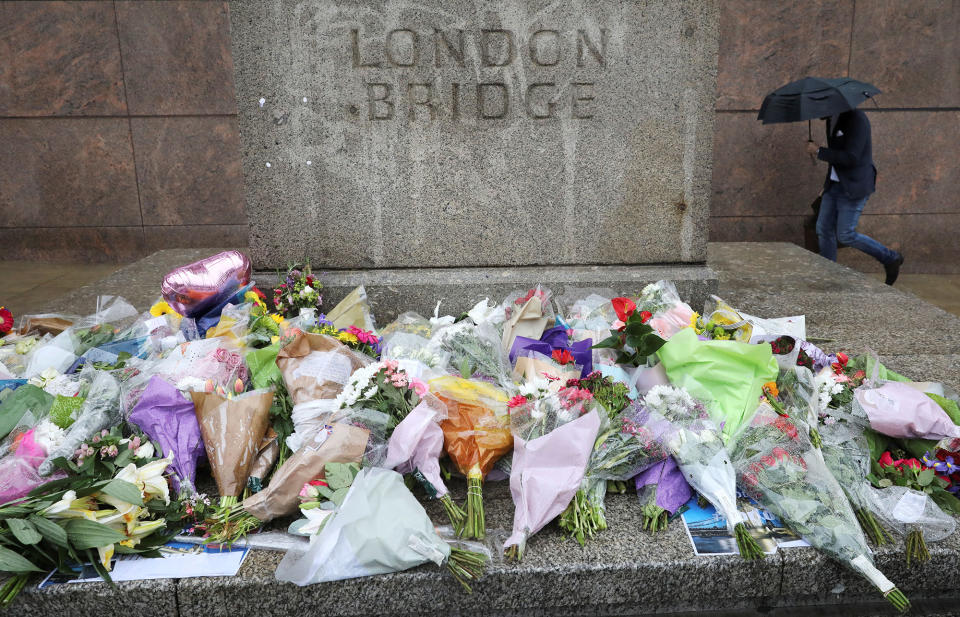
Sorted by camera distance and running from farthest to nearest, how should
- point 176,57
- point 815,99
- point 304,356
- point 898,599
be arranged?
1. point 176,57
2. point 815,99
3. point 304,356
4. point 898,599

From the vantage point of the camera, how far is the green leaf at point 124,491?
185cm

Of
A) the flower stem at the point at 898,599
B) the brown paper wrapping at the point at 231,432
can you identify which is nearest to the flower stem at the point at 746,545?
the flower stem at the point at 898,599

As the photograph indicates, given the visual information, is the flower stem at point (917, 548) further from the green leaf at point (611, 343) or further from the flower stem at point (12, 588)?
the flower stem at point (12, 588)

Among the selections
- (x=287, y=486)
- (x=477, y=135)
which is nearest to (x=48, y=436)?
(x=287, y=486)

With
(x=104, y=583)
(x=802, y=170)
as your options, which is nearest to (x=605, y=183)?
(x=104, y=583)

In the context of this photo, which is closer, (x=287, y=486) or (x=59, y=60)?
(x=287, y=486)

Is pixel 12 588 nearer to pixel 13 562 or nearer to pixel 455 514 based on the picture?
pixel 13 562

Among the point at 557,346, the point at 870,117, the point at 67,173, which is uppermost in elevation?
the point at 870,117

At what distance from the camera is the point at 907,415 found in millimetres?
2145

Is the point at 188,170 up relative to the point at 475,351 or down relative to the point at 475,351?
up

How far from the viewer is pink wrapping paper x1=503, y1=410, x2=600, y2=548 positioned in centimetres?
195

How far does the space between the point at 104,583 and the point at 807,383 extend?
225cm

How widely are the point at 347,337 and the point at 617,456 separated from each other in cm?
124

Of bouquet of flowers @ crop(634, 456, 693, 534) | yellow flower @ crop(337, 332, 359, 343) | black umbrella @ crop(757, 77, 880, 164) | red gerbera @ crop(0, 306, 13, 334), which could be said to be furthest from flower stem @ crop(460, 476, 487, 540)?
black umbrella @ crop(757, 77, 880, 164)
